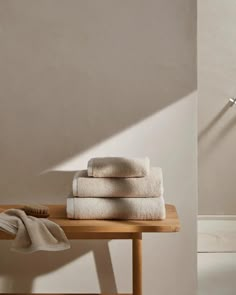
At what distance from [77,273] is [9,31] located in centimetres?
85

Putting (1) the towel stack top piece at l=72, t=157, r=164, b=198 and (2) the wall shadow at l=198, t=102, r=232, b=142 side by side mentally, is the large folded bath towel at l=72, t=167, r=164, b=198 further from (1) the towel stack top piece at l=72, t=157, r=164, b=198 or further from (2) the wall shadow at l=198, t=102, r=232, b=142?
(2) the wall shadow at l=198, t=102, r=232, b=142

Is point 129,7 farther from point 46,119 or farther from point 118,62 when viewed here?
point 46,119

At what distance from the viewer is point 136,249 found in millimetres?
1943

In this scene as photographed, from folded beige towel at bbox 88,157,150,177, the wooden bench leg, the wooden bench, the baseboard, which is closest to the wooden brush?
the wooden bench

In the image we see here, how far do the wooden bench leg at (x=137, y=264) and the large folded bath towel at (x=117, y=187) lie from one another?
0.17m

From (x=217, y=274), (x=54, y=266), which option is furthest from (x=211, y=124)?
(x=54, y=266)

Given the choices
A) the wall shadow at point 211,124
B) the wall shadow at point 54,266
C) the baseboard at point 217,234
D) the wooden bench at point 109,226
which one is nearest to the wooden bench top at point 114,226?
the wooden bench at point 109,226

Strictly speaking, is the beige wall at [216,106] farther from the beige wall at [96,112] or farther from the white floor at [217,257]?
the beige wall at [96,112]

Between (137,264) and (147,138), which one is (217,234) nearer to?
(147,138)

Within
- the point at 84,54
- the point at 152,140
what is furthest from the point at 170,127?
the point at 84,54

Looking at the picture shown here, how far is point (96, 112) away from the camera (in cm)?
211

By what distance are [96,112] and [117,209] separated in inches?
18.4

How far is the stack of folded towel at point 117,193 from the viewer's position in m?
1.75

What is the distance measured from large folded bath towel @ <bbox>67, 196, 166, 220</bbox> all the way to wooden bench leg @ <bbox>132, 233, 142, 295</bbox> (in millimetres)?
139
